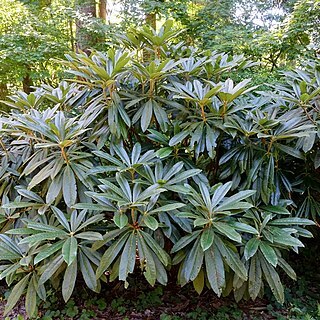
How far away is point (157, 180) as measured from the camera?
1486 millimetres

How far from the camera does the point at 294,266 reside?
228cm

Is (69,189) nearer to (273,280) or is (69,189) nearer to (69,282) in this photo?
(69,282)

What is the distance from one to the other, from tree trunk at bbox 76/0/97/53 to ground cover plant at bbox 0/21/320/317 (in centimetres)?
308

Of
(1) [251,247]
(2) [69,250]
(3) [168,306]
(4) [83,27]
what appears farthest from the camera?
(4) [83,27]

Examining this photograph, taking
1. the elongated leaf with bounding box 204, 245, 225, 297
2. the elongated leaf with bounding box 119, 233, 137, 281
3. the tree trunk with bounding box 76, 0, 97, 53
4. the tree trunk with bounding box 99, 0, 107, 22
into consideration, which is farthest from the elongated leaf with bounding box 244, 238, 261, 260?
the tree trunk with bounding box 99, 0, 107, 22

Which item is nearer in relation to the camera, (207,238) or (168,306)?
(207,238)

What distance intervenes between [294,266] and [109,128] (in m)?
1.67

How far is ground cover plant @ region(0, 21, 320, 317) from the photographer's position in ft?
4.54

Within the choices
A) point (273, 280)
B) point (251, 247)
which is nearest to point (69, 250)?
point (251, 247)

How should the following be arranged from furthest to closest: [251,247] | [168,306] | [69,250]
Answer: [168,306] < [251,247] < [69,250]

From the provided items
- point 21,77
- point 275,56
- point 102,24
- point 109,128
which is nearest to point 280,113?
point 109,128

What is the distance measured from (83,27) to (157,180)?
3946 millimetres

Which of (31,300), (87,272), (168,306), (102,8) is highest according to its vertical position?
(102,8)

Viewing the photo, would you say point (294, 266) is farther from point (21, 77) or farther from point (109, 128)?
point (21, 77)
